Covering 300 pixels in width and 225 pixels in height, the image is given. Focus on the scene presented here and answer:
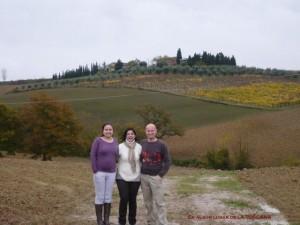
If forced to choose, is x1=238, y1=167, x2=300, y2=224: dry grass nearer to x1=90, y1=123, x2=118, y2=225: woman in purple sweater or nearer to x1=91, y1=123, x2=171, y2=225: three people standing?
x1=91, y1=123, x2=171, y2=225: three people standing

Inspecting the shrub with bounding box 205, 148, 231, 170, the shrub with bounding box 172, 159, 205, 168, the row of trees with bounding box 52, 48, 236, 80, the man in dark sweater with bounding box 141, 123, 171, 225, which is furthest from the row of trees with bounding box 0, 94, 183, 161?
the row of trees with bounding box 52, 48, 236, 80

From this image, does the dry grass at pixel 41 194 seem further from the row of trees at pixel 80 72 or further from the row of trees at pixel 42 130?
the row of trees at pixel 80 72

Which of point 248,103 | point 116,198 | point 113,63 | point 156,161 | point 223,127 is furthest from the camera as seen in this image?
point 113,63

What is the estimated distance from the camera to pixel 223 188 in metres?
15.1

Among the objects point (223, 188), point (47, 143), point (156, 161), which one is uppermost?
point (156, 161)

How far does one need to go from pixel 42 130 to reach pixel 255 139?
751 inches

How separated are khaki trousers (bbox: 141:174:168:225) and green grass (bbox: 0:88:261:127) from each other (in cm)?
4593

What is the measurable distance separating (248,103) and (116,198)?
62295 mm

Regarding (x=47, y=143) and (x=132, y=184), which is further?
(x=47, y=143)

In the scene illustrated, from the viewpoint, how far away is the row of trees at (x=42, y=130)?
42.0 meters

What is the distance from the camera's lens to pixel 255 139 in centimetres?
4644

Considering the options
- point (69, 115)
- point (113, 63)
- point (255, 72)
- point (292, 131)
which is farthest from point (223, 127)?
point (113, 63)

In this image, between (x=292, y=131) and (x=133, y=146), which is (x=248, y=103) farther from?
(x=133, y=146)

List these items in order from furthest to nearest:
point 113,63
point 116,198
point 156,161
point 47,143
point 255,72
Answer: point 113,63 → point 255,72 → point 47,143 → point 116,198 → point 156,161
